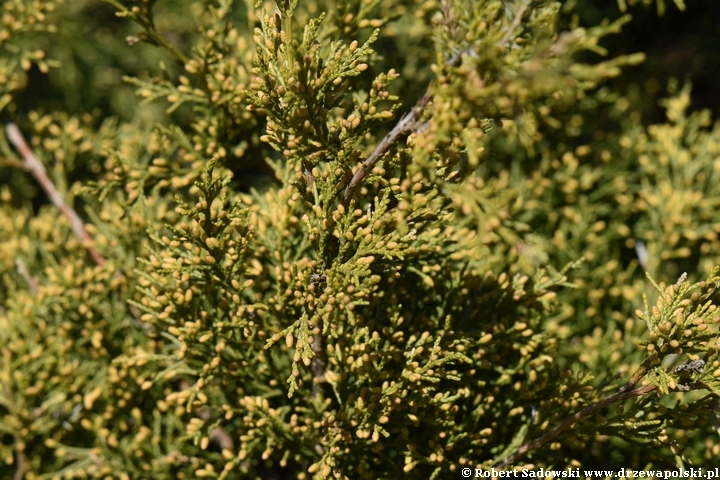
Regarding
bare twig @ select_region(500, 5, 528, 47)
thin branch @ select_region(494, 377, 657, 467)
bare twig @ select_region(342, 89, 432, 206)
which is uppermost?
bare twig @ select_region(500, 5, 528, 47)

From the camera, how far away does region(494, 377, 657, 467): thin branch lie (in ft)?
7.32

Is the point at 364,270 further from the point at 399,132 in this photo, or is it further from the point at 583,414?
the point at 583,414

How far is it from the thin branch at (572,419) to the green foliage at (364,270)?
0.01 meters

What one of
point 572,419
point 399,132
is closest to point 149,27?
point 399,132

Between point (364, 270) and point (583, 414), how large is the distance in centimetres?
106

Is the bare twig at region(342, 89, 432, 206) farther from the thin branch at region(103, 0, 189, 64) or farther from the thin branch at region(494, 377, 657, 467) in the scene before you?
the thin branch at region(103, 0, 189, 64)

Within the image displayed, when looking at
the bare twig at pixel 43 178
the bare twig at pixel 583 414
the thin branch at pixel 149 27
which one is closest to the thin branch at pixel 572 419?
the bare twig at pixel 583 414

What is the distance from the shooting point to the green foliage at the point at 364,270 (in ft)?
6.96

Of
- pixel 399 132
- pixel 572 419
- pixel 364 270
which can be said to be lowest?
pixel 572 419

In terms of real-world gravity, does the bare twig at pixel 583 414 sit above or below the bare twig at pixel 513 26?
below

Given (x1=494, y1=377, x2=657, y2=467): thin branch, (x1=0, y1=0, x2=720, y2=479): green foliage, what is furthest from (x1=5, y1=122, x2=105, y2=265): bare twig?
(x1=494, y1=377, x2=657, y2=467): thin branch

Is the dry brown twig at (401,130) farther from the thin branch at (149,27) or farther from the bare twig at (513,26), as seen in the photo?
the thin branch at (149,27)

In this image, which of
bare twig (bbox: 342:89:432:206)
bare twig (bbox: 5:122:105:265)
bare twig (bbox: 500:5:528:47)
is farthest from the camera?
bare twig (bbox: 5:122:105:265)

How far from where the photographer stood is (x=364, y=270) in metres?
2.08
